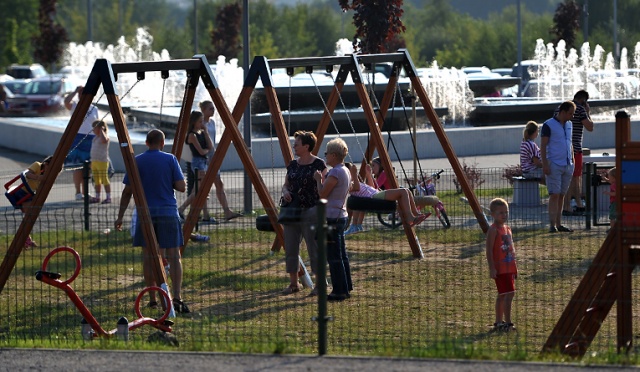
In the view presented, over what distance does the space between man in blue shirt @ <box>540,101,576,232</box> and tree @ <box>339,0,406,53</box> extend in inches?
313

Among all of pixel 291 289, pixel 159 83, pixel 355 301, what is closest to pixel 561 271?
pixel 355 301

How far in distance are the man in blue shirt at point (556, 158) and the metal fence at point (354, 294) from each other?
300mm

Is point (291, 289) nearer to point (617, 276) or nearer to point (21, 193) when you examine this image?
point (617, 276)

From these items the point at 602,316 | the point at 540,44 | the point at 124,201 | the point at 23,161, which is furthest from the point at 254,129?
the point at 540,44

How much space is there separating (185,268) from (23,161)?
545 inches

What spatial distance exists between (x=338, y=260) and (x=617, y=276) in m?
3.13

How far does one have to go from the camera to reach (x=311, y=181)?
1176cm

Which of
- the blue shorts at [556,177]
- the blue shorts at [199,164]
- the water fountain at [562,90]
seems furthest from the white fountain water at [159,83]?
the water fountain at [562,90]

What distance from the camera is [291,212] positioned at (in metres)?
11.7

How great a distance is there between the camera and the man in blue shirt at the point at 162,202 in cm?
1115

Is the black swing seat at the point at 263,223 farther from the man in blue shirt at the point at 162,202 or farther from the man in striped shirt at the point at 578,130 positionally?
the man in striped shirt at the point at 578,130

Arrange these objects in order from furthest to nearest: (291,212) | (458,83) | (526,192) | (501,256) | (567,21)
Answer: (567,21) → (458,83) → (526,192) → (291,212) → (501,256)

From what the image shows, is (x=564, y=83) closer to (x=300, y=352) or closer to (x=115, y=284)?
(x=115, y=284)

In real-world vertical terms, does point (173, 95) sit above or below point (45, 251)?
above
